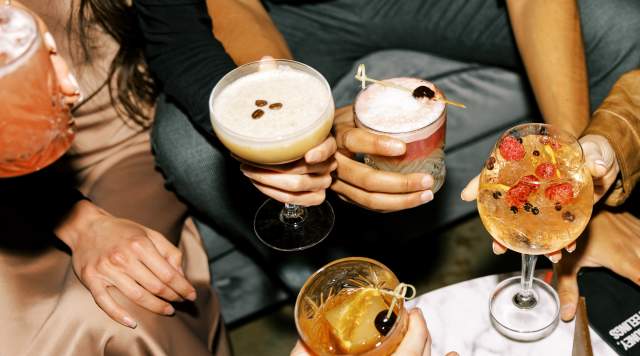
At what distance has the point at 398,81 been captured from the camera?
63.6 inches

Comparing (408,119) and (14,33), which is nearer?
(14,33)

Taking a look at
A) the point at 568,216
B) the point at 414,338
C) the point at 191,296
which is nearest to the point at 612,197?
the point at 568,216

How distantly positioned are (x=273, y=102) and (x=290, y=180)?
19 centimetres

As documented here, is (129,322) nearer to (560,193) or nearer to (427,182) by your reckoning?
(427,182)

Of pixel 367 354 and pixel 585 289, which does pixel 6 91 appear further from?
pixel 585 289

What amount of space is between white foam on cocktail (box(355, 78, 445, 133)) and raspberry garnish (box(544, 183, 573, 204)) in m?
0.35

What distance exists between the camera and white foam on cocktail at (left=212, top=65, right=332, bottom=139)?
4.64 ft

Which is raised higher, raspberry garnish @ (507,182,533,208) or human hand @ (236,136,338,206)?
raspberry garnish @ (507,182,533,208)

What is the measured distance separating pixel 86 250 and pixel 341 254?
81cm

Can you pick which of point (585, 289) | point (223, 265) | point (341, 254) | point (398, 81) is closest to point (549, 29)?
point (398, 81)

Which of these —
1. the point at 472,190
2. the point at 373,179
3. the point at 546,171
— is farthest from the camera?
the point at 373,179

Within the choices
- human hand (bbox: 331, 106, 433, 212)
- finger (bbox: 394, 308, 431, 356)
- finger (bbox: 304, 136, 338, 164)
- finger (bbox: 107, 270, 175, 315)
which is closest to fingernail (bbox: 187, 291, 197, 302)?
finger (bbox: 107, 270, 175, 315)

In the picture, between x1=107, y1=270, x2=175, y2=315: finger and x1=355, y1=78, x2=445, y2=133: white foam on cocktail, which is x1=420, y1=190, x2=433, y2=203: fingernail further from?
x1=107, y1=270, x2=175, y2=315: finger

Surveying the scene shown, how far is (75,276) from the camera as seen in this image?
176 cm
